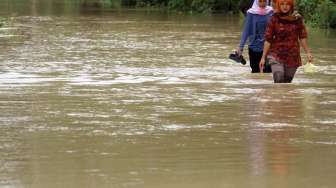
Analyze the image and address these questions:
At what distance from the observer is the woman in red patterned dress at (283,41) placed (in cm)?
1074

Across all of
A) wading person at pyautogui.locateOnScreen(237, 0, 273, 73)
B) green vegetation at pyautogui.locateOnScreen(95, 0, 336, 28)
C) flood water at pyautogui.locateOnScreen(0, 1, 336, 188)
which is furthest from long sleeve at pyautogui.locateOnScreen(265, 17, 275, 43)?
green vegetation at pyautogui.locateOnScreen(95, 0, 336, 28)

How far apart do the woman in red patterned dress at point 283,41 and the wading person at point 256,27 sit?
83cm

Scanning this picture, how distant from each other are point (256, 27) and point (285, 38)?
1.36 metres

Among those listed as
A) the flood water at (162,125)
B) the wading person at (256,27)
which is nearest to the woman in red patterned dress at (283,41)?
the flood water at (162,125)

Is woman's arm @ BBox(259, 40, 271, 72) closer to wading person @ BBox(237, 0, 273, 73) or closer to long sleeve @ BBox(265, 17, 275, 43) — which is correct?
long sleeve @ BBox(265, 17, 275, 43)

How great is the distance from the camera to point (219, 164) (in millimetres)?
6352

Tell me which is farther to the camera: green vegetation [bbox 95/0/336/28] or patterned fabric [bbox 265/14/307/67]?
green vegetation [bbox 95/0/336/28]

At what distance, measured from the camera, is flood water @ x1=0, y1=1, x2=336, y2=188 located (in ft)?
19.6

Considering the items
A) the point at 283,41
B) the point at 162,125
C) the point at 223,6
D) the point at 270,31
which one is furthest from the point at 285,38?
the point at 223,6

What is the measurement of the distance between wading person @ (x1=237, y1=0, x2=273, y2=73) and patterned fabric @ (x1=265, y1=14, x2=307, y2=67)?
2.89ft

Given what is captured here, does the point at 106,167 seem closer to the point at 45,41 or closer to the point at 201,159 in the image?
the point at 201,159

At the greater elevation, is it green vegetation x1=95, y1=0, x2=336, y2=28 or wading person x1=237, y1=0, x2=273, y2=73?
wading person x1=237, y1=0, x2=273, y2=73

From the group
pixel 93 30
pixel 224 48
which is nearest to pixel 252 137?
pixel 224 48

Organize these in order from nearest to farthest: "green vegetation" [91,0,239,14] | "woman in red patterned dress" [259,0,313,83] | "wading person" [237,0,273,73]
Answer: "woman in red patterned dress" [259,0,313,83] → "wading person" [237,0,273,73] → "green vegetation" [91,0,239,14]
